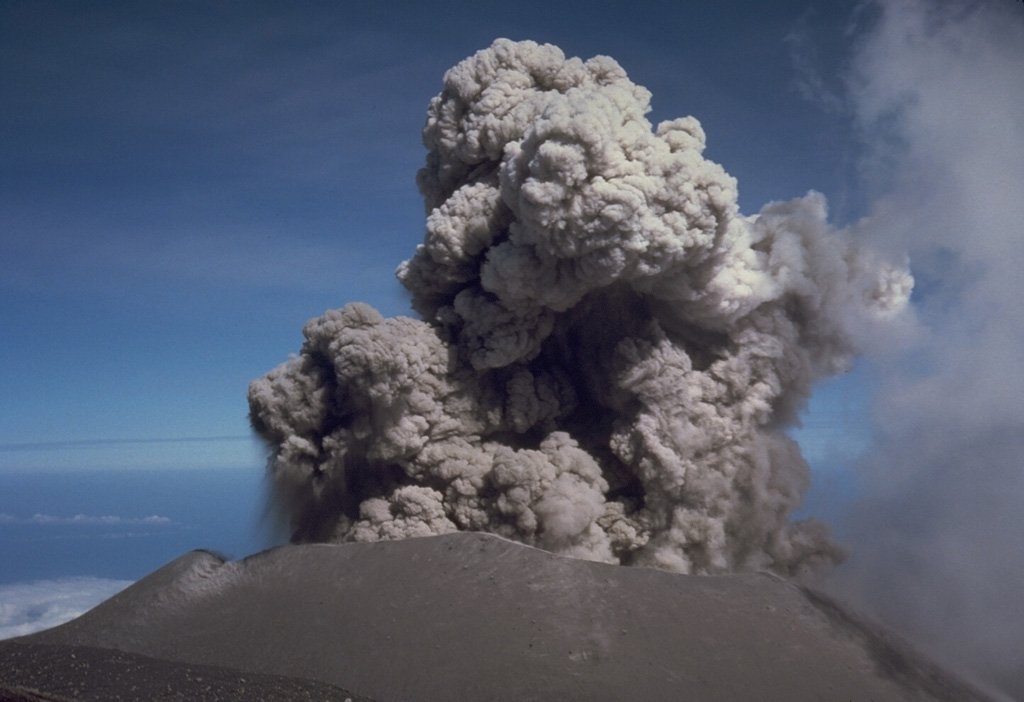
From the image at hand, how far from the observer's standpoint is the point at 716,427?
567 inches

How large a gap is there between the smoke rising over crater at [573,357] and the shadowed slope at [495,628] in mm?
1888

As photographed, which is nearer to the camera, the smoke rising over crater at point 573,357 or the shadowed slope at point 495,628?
the shadowed slope at point 495,628

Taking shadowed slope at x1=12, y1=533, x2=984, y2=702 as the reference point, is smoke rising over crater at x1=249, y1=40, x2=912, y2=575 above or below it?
above

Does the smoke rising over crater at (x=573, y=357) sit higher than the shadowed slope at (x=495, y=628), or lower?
higher

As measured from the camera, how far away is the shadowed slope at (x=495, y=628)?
10.1m

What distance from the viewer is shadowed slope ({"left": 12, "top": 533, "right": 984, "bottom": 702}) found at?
1006 centimetres

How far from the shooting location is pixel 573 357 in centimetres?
1539

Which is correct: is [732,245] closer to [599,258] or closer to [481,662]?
[599,258]

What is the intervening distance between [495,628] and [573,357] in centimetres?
594

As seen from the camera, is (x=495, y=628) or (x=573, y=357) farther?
(x=573, y=357)

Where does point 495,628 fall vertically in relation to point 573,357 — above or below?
below

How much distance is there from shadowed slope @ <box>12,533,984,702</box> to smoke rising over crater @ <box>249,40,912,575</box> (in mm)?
1888

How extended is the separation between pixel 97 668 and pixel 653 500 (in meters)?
8.17

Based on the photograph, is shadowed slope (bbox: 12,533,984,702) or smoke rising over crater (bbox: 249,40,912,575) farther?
smoke rising over crater (bbox: 249,40,912,575)
